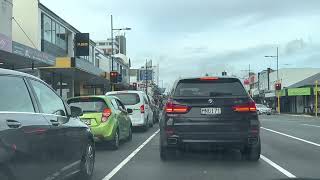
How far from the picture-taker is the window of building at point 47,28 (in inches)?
1581

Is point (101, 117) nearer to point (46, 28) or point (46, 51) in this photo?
point (46, 51)

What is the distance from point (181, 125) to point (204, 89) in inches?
36.9

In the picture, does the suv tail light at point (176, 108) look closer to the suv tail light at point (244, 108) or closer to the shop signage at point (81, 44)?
the suv tail light at point (244, 108)

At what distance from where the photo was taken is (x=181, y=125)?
11797 mm

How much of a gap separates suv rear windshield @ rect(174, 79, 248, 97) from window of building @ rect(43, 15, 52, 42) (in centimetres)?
2941

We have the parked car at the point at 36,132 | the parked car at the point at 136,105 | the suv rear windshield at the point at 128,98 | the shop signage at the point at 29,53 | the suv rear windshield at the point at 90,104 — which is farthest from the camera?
the suv rear windshield at the point at 128,98

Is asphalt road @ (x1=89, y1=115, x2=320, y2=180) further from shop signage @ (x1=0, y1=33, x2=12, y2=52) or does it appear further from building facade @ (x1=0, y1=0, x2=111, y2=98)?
building facade @ (x1=0, y1=0, x2=111, y2=98)

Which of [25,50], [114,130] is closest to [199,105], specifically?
[114,130]

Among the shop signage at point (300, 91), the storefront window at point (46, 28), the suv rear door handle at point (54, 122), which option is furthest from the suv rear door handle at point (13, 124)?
the shop signage at point (300, 91)

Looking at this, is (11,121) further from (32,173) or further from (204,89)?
(204,89)

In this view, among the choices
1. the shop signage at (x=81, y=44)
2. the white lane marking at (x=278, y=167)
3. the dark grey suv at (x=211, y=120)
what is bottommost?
the white lane marking at (x=278, y=167)

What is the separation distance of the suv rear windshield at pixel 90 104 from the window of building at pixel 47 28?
2561 cm

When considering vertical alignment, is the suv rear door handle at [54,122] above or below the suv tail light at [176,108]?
below

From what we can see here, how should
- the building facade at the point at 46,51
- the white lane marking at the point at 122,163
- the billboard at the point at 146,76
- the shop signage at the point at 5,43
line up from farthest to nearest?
1. the billboard at the point at 146,76
2. the building facade at the point at 46,51
3. the shop signage at the point at 5,43
4. the white lane marking at the point at 122,163
